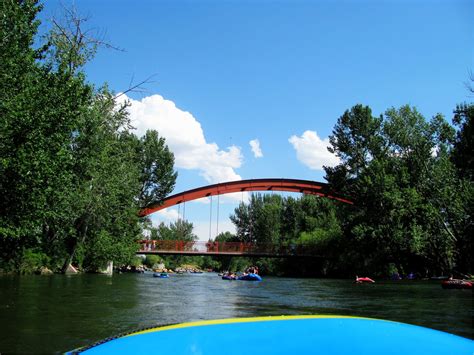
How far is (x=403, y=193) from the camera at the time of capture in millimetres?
33750

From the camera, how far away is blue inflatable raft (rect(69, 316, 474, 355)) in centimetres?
371

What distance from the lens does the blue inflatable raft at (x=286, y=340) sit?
12.2ft

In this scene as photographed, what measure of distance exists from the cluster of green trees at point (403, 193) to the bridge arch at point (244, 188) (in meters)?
3.23

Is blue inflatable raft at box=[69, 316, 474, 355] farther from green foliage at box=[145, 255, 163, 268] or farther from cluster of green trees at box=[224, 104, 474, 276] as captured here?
green foliage at box=[145, 255, 163, 268]

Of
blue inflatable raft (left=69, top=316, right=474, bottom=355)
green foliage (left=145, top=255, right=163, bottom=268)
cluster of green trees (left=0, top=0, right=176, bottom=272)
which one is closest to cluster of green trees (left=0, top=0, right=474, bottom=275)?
cluster of green trees (left=0, top=0, right=176, bottom=272)

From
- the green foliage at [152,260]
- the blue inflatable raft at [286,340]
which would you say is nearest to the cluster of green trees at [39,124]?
the blue inflatable raft at [286,340]

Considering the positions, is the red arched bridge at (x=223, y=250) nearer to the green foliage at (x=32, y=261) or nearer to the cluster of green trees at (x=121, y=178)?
the cluster of green trees at (x=121, y=178)

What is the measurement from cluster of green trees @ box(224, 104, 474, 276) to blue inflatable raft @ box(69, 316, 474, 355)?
25550 mm

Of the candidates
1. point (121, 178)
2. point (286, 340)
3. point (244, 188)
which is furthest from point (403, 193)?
point (286, 340)

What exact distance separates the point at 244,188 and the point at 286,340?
129ft

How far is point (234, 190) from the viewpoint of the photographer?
143ft

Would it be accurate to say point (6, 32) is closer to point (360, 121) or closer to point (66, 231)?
point (66, 231)

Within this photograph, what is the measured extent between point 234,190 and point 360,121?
13660 millimetres

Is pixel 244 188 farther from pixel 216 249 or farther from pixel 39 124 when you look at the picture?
pixel 39 124
